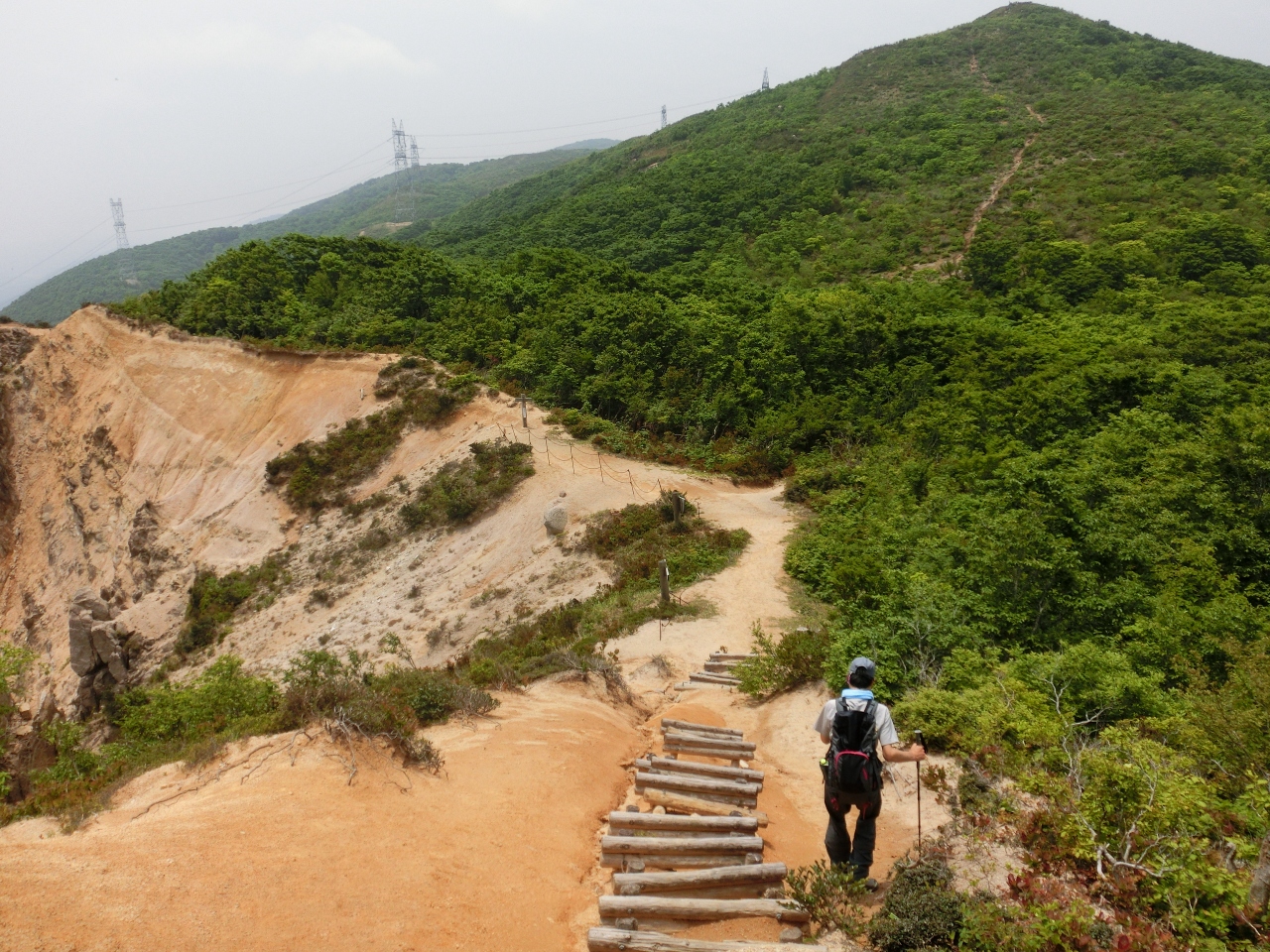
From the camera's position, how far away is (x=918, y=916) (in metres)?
4.91

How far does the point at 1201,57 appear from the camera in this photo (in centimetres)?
6062

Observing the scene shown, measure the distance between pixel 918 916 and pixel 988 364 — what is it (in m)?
25.1

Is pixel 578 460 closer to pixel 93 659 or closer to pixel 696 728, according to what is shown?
pixel 696 728

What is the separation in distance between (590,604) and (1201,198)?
4518cm

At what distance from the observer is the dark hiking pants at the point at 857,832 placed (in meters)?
5.52

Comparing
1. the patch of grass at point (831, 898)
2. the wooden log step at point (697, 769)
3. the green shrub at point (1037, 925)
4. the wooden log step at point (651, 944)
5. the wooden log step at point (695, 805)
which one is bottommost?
the wooden log step at point (695, 805)

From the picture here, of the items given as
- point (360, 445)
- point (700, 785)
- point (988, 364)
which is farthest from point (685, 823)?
point (360, 445)

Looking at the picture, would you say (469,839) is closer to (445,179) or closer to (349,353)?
(349,353)

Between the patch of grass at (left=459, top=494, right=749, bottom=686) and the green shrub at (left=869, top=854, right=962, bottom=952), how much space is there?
672 centimetres

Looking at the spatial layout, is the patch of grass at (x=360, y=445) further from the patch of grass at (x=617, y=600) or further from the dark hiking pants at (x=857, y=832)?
the dark hiking pants at (x=857, y=832)

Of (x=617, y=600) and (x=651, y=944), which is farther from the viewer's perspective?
(x=617, y=600)

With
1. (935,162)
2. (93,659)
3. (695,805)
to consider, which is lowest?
(93,659)

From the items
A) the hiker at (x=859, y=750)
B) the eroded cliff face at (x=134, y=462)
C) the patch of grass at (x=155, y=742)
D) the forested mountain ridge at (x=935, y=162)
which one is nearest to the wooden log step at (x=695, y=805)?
the hiker at (x=859, y=750)

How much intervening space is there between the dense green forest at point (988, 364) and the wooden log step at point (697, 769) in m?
2.06
